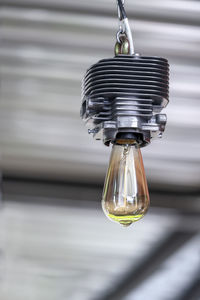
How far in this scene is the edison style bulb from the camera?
628 millimetres

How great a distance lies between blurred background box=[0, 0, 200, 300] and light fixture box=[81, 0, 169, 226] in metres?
0.79

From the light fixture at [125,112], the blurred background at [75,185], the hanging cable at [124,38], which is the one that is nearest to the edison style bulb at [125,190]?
the light fixture at [125,112]

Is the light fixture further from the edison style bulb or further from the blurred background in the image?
the blurred background

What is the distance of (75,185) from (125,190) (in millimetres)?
814

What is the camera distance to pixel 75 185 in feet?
4.70

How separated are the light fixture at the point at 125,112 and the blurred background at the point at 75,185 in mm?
786

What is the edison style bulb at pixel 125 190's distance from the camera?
63 centimetres

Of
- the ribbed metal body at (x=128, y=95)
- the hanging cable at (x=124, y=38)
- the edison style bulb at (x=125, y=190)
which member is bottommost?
the edison style bulb at (x=125, y=190)

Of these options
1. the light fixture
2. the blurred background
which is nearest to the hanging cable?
the light fixture

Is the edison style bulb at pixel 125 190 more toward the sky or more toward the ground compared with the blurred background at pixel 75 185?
more toward the ground

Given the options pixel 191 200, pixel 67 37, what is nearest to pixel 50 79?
pixel 67 37

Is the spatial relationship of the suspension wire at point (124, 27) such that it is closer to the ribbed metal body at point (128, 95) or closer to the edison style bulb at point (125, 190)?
the ribbed metal body at point (128, 95)

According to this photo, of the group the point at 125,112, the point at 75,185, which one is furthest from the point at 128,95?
the point at 75,185

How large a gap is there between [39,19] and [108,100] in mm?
975
